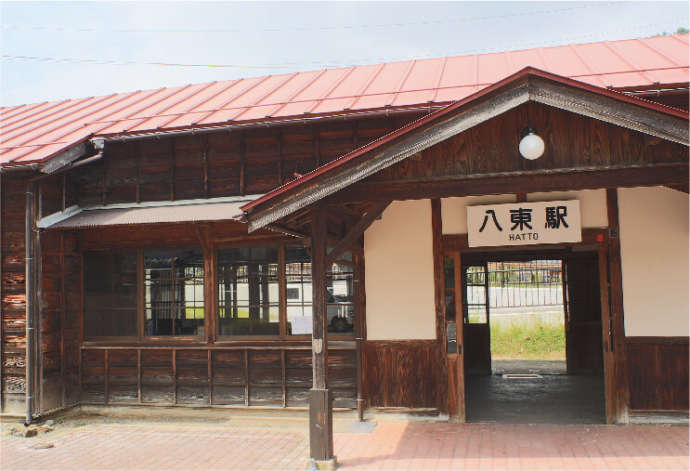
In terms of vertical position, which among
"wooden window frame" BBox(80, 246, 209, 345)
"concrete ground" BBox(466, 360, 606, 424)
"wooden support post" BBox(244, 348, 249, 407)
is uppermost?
"wooden window frame" BBox(80, 246, 209, 345)

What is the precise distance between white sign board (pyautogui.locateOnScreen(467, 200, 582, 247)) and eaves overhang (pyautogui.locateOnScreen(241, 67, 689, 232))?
2.14 metres

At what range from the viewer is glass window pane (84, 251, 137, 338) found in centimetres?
879

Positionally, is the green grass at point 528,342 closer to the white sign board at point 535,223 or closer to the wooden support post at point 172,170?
the white sign board at point 535,223

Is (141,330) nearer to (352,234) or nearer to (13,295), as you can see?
(13,295)

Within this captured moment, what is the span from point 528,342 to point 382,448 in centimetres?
967

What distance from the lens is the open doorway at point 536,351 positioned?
8477 millimetres

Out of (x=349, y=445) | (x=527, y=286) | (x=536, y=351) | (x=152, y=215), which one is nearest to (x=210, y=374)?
(x=152, y=215)

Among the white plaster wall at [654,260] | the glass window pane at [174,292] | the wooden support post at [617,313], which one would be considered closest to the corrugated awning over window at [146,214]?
the glass window pane at [174,292]

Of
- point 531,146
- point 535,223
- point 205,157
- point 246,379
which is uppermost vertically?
point 205,157

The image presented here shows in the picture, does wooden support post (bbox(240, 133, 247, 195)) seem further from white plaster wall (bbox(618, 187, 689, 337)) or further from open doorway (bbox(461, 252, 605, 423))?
white plaster wall (bbox(618, 187, 689, 337))

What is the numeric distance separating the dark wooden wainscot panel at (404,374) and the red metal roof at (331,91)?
10.4ft

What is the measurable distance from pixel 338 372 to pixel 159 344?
2723 millimetres

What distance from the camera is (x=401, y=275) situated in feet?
25.4

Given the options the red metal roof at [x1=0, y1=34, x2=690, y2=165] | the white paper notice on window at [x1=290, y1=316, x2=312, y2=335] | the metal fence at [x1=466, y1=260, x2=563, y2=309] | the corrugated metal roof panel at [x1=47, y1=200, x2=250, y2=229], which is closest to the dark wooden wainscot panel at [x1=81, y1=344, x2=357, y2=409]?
the white paper notice on window at [x1=290, y1=316, x2=312, y2=335]
